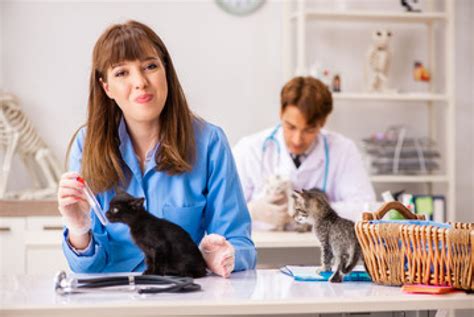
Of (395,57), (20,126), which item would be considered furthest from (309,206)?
(395,57)

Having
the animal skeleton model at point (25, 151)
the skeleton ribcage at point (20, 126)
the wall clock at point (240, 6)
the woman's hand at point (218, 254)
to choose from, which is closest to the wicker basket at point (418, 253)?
the woman's hand at point (218, 254)

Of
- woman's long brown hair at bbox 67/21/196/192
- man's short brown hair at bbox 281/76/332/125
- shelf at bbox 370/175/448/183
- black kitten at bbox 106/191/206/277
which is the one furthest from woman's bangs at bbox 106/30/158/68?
shelf at bbox 370/175/448/183

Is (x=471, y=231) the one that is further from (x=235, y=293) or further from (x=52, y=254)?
(x=52, y=254)

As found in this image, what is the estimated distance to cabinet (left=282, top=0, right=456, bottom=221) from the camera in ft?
12.9

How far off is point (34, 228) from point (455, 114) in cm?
230

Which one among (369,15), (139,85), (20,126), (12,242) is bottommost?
(12,242)

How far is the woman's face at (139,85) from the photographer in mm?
1579

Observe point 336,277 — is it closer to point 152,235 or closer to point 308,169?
point 152,235

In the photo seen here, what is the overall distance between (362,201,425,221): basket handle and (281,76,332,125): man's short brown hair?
1.45 metres

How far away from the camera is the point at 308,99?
3025 mm

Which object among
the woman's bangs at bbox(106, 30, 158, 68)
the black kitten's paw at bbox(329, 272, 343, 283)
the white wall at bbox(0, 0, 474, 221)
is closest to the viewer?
the black kitten's paw at bbox(329, 272, 343, 283)

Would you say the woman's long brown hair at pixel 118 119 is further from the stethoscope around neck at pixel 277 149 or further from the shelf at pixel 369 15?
the shelf at pixel 369 15

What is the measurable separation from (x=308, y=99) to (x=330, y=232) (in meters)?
1.60

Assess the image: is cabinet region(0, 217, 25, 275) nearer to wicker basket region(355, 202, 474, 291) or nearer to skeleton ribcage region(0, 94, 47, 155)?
skeleton ribcage region(0, 94, 47, 155)
